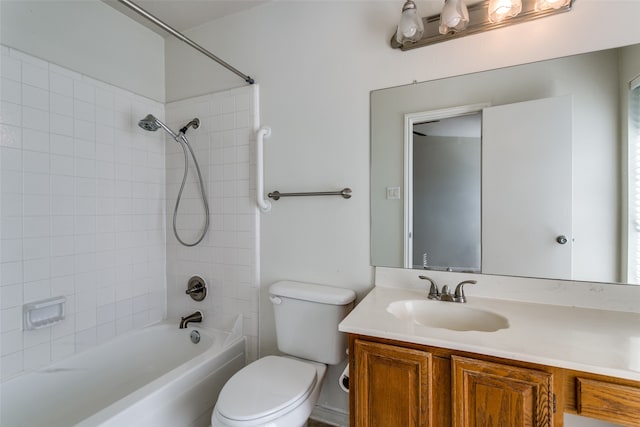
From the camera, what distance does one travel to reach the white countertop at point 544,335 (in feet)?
2.59

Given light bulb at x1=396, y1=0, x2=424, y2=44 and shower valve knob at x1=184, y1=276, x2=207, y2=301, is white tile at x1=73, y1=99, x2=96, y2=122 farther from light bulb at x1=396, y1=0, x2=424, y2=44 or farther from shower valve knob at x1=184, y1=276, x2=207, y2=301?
light bulb at x1=396, y1=0, x2=424, y2=44

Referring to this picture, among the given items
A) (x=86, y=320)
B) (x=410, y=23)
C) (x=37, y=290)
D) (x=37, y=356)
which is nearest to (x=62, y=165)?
(x=37, y=290)

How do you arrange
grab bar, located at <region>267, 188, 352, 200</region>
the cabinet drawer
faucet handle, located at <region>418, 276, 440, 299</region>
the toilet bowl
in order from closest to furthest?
the cabinet drawer
the toilet bowl
faucet handle, located at <region>418, 276, 440, 299</region>
grab bar, located at <region>267, 188, 352, 200</region>

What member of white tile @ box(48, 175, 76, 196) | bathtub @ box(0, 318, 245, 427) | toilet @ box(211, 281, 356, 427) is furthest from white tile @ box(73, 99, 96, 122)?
toilet @ box(211, 281, 356, 427)

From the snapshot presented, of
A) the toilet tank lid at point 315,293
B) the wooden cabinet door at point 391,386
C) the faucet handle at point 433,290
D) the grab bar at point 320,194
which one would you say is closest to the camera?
the wooden cabinet door at point 391,386

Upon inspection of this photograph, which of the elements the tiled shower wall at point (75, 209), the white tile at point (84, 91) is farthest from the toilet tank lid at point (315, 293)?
the white tile at point (84, 91)

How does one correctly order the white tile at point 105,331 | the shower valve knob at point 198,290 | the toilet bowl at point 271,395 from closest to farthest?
the toilet bowl at point 271,395, the white tile at point 105,331, the shower valve knob at point 198,290

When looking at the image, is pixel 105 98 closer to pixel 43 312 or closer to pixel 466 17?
pixel 43 312

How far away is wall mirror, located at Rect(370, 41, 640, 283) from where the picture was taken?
3.71 ft

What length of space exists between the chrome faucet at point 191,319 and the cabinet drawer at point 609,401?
188 cm

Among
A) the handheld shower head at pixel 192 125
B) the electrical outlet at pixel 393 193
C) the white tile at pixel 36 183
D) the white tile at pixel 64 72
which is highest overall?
the white tile at pixel 64 72

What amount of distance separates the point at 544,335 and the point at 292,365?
103 cm

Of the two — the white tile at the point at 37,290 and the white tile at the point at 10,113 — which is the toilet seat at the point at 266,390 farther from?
the white tile at the point at 10,113

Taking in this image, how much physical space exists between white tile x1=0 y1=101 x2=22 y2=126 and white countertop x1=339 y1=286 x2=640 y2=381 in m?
1.76
